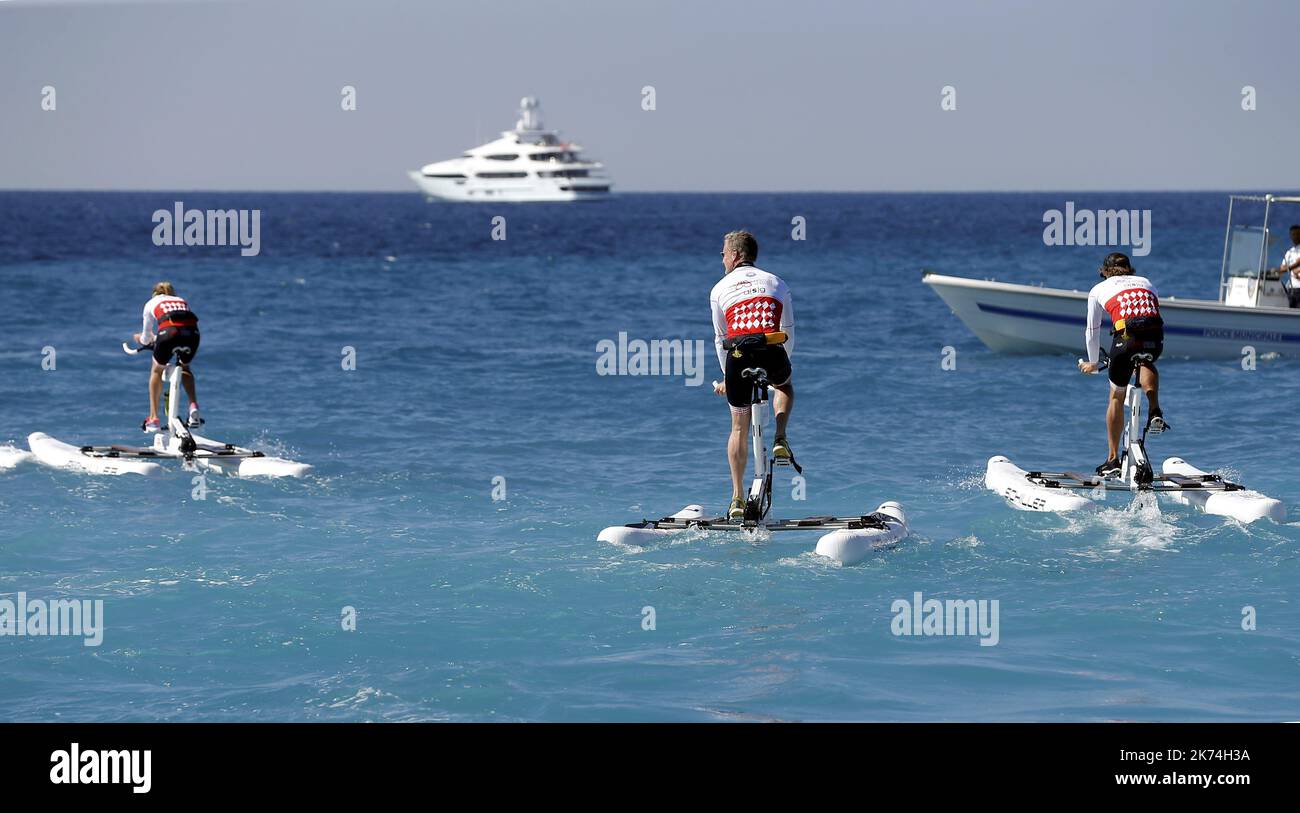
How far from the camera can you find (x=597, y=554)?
451 inches

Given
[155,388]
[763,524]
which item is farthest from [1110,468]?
[155,388]

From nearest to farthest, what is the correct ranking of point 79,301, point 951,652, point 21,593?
point 951,652 → point 21,593 → point 79,301

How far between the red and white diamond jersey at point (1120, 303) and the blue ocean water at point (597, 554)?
5.18ft

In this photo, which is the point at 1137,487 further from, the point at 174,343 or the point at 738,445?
the point at 174,343

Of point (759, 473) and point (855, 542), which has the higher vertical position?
point (759, 473)

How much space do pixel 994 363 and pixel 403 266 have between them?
3606 cm

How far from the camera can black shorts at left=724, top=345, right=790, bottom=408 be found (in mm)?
10461

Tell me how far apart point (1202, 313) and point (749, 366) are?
47.9ft

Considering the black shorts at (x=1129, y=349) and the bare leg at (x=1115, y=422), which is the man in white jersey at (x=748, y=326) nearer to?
the black shorts at (x=1129, y=349)

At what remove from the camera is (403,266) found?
56.6 m

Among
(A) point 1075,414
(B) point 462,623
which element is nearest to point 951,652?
(B) point 462,623

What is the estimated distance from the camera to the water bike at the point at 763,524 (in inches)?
417
